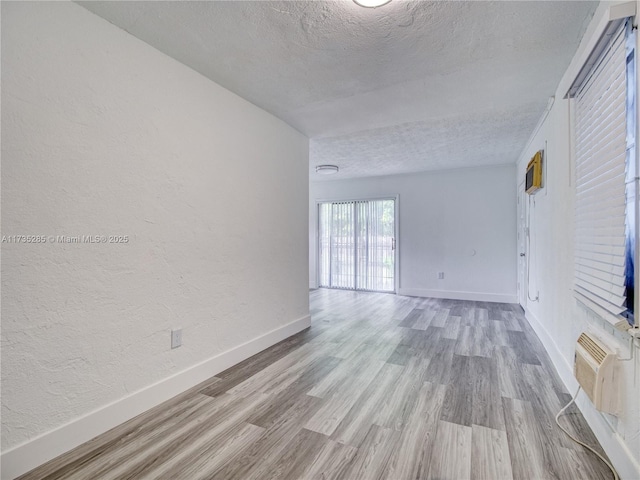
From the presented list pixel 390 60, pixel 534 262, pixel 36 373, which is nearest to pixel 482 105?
pixel 390 60

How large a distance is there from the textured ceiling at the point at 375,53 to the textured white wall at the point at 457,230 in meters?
2.03

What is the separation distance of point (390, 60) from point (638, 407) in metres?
2.28

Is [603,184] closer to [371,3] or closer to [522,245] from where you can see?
[371,3]

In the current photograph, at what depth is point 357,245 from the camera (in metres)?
6.57

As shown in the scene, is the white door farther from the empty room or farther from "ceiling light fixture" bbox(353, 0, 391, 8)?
"ceiling light fixture" bbox(353, 0, 391, 8)

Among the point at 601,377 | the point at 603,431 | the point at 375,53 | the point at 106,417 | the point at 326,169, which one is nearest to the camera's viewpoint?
the point at 601,377

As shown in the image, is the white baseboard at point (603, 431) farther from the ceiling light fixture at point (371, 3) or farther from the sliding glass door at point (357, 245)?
the sliding glass door at point (357, 245)

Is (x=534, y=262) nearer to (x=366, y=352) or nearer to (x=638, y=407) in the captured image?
(x=366, y=352)

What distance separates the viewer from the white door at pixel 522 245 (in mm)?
4340

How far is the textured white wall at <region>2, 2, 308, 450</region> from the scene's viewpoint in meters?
1.44

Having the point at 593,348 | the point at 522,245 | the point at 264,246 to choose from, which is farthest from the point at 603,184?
the point at 522,245

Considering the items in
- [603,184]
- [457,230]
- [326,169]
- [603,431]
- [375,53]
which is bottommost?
[603,431]

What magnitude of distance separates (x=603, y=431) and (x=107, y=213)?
2.88 meters

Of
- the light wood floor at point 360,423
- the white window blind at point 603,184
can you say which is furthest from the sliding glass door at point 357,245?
the white window blind at point 603,184
